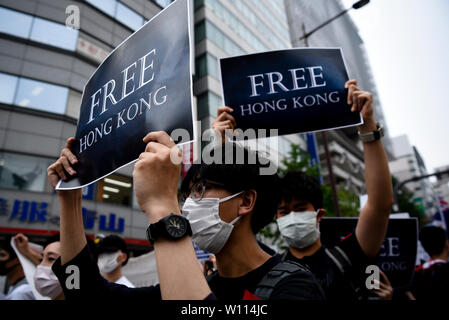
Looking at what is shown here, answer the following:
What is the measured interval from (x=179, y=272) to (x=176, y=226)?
131 mm

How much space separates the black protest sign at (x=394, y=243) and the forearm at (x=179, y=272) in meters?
2.30

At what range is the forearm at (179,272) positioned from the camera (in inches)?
32.5

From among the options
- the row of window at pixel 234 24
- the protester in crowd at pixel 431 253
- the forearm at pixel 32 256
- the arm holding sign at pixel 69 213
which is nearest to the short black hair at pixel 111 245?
the forearm at pixel 32 256

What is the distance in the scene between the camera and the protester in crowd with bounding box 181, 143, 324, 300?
4.87 feet

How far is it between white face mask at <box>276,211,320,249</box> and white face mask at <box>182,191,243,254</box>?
0.85 metres

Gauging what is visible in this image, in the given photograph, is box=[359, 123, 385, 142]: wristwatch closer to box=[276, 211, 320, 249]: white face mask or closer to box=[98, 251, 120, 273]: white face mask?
box=[276, 211, 320, 249]: white face mask

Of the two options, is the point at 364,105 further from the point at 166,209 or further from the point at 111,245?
the point at 111,245

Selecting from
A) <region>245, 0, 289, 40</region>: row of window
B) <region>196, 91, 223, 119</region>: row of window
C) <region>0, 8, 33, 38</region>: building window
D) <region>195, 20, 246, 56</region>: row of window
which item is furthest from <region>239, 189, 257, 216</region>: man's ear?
<region>245, 0, 289, 40</region>: row of window

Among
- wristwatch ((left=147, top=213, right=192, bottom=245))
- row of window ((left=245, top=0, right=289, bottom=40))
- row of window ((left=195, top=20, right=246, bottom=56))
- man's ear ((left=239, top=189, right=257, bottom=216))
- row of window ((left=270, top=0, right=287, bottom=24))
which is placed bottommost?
wristwatch ((left=147, top=213, right=192, bottom=245))

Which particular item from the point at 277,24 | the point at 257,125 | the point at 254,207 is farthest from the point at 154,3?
the point at 277,24

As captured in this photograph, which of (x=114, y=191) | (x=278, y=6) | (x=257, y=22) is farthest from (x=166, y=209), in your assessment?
(x=278, y=6)

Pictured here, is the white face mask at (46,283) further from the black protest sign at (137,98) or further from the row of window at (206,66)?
the row of window at (206,66)

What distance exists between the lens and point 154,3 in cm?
189
